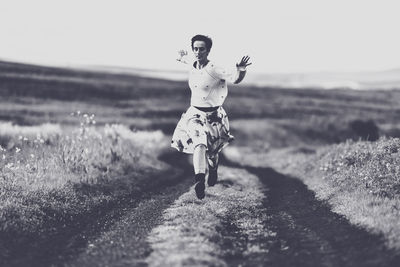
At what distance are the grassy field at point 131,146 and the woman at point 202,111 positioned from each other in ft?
7.78

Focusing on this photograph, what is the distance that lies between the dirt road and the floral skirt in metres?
1.20

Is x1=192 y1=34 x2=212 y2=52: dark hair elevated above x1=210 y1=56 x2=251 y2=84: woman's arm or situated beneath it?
elevated above

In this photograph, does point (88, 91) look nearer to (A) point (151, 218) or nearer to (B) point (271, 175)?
(B) point (271, 175)

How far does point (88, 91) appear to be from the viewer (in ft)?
235

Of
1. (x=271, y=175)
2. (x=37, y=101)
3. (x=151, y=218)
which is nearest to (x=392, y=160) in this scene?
(x=151, y=218)

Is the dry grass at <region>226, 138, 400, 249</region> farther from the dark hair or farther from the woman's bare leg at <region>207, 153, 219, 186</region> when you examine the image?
the dark hair

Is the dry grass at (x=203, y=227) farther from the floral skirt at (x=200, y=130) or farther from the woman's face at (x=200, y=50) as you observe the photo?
the woman's face at (x=200, y=50)

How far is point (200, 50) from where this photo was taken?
1176 centimetres

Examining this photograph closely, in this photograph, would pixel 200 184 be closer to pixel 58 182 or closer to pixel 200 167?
pixel 200 167

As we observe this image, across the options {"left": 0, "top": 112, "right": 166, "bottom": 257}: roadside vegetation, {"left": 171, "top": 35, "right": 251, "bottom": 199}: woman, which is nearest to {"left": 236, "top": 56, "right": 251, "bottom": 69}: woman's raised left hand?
{"left": 171, "top": 35, "right": 251, "bottom": 199}: woman

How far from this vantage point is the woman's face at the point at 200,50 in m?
11.7

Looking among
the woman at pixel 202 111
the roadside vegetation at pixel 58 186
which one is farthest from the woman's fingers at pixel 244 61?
the roadside vegetation at pixel 58 186

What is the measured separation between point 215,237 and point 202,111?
13.1ft

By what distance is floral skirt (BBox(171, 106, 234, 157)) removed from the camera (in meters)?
11.9
